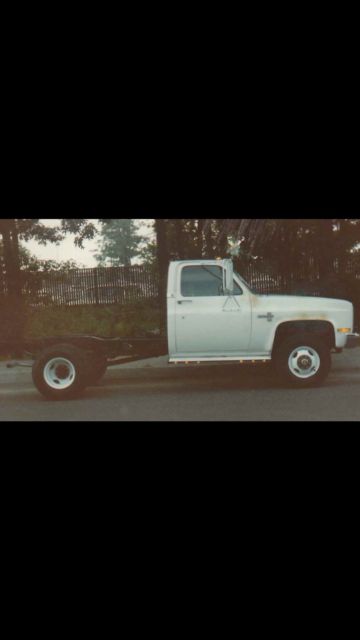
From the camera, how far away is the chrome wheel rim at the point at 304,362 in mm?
7867

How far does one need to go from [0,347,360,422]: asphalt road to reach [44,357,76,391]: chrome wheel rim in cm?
26

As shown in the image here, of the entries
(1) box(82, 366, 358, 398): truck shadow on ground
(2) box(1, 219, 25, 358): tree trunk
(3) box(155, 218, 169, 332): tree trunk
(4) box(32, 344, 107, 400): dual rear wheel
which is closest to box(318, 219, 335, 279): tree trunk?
(1) box(82, 366, 358, 398): truck shadow on ground

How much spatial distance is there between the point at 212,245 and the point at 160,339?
1.54 m

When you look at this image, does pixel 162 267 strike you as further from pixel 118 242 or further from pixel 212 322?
pixel 212 322

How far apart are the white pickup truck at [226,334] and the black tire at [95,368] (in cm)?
3

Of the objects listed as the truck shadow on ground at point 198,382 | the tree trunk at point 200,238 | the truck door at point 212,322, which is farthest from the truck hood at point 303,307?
the tree trunk at point 200,238

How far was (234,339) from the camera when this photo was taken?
7922 mm

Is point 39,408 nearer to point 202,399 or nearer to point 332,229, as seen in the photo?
point 202,399

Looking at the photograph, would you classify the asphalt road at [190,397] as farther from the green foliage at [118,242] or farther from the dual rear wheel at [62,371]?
the green foliage at [118,242]

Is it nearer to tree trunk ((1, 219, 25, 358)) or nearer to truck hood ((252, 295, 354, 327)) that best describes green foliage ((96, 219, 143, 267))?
tree trunk ((1, 219, 25, 358))

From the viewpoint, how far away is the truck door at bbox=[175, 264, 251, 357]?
25.9ft

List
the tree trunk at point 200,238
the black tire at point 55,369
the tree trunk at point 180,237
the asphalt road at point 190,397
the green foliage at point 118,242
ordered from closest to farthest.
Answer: the asphalt road at point 190,397
the green foliage at point 118,242
the tree trunk at point 180,237
the tree trunk at point 200,238
the black tire at point 55,369

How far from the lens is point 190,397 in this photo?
7598 millimetres

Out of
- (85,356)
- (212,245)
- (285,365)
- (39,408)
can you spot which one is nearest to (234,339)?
(285,365)
